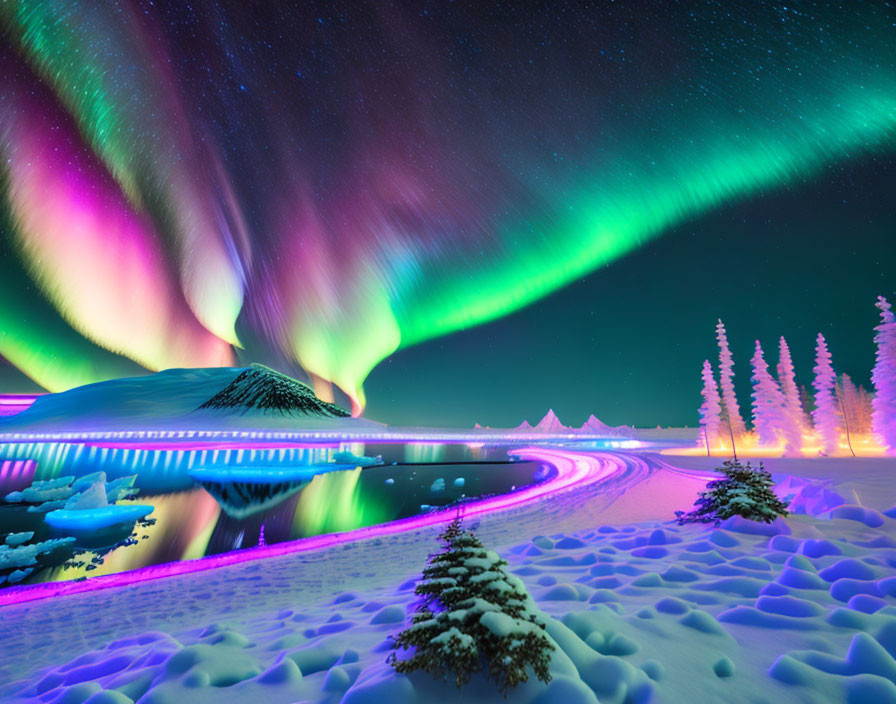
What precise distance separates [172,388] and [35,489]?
136 m

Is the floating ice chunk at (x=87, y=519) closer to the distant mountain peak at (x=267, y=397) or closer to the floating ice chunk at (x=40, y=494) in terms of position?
the floating ice chunk at (x=40, y=494)

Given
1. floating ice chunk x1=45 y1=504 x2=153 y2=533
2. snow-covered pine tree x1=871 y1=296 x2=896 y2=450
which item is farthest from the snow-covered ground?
snow-covered pine tree x1=871 y1=296 x2=896 y2=450

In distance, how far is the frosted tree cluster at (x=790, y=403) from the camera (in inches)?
1179

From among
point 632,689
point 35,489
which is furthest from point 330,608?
point 35,489

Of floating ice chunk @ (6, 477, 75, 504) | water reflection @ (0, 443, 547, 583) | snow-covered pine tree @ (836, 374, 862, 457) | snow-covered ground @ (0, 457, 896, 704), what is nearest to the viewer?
snow-covered ground @ (0, 457, 896, 704)

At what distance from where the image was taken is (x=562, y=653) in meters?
3.44

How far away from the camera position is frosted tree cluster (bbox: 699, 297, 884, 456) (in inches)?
1179

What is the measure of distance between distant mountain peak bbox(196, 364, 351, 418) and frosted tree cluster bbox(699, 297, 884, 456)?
12443cm

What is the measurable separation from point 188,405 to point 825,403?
150m

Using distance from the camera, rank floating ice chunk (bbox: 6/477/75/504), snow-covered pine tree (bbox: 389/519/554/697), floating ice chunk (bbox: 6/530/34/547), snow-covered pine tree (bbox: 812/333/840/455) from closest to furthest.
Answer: snow-covered pine tree (bbox: 389/519/554/697) → floating ice chunk (bbox: 6/530/34/547) → floating ice chunk (bbox: 6/477/75/504) → snow-covered pine tree (bbox: 812/333/840/455)

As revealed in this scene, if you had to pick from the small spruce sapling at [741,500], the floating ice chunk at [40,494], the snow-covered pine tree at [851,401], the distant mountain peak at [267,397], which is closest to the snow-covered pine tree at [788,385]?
the snow-covered pine tree at [851,401]

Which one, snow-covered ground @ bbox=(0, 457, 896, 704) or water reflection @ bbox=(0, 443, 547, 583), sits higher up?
→ snow-covered ground @ bbox=(0, 457, 896, 704)

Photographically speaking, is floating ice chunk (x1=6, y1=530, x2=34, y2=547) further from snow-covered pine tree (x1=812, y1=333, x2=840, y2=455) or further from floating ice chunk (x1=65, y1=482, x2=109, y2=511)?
snow-covered pine tree (x1=812, y1=333, x2=840, y2=455)

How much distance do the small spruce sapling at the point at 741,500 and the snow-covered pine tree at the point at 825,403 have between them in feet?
118
